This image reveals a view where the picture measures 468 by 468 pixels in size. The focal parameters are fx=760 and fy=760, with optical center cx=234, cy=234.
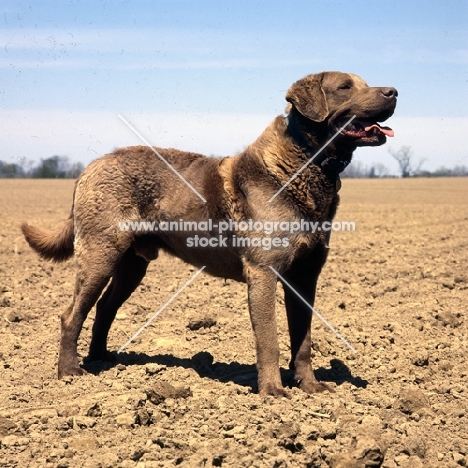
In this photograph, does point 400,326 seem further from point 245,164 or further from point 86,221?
point 86,221

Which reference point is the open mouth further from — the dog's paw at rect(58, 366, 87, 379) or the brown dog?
the dog's paw at rect(58, 366, 87, 379)

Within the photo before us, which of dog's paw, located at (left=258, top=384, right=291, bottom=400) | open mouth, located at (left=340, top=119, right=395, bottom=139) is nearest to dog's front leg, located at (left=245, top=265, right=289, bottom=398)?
dog's paw, located at (left=258, top=384, right=291, bottom=400)

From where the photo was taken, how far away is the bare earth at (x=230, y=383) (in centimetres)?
453

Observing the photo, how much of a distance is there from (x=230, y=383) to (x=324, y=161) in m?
1.87

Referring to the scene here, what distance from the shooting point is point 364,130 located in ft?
18.9

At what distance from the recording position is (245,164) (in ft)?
19.5

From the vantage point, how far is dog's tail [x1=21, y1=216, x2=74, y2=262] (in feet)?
22.5

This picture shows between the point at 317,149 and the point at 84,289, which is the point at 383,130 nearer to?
the point at 317,149

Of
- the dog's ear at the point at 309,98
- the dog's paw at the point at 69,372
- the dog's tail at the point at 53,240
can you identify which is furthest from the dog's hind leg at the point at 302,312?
the dog's tail at the point at 53,240

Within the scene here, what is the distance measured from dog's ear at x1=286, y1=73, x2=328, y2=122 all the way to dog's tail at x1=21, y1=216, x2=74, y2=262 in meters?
2.38

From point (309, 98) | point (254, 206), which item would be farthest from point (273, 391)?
point (309, 98)

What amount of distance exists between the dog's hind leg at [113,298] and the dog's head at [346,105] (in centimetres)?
223

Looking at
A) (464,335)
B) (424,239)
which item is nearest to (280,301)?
(464,335)

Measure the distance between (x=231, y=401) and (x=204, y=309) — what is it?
3806 millimetres
